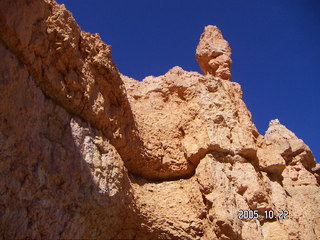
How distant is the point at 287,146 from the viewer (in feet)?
48.3

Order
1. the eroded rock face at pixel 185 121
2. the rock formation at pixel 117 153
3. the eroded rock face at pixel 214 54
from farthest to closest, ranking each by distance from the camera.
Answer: the eroded rock face at pixel 214 54 < the eroded rock face at pixel 185 121 < the rock formation at pixel 117 153

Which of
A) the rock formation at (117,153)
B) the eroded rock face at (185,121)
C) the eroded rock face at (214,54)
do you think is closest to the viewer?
the rock formation at (117,153)

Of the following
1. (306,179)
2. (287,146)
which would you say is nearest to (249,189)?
(306,179)

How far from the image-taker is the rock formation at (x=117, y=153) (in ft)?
17.9

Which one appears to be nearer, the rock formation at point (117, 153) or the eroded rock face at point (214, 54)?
the rock formation at point (117, 153)

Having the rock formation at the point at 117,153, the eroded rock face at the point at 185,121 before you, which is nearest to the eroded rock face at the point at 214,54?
the rock formation at the point at 117,153

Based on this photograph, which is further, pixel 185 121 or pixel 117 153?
pixel 185 121

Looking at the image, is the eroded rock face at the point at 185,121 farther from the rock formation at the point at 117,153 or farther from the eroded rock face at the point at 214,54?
the eroded rock face at the point at 214,54

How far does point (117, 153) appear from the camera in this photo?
7781mm

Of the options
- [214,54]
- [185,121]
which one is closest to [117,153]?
[185,121]

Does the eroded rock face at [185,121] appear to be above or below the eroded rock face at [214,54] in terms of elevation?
below

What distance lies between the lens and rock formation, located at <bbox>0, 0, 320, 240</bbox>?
5.46 m

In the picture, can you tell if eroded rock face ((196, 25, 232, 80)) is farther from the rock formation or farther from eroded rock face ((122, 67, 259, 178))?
eroded rock face ((122, 67, 259, 178))

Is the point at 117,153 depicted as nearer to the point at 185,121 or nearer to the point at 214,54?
the point at 185,121
